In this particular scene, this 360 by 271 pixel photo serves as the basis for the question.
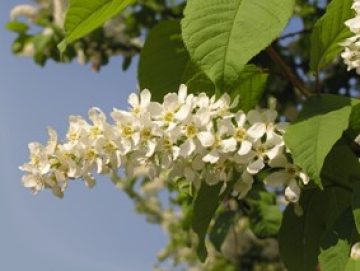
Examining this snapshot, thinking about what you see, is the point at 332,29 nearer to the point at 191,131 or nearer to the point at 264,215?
the point at 191,131

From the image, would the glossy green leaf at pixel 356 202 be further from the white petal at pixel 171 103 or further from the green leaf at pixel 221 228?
the green leaf at pixel 221 228

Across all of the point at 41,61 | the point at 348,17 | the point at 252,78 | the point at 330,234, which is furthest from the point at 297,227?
the point at 41,61

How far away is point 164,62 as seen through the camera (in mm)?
1450

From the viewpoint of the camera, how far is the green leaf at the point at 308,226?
133 cm

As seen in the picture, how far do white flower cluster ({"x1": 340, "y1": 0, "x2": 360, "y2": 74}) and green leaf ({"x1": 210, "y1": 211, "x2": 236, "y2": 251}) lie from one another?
1.91m

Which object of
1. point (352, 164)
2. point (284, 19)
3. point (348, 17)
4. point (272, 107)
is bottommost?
point (352, 164)

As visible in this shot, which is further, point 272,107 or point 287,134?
point 272,107

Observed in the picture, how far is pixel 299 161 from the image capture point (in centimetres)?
102

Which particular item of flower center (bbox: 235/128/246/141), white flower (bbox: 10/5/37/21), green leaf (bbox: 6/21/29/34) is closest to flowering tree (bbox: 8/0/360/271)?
flower center (bbox: 235/128/246/141)

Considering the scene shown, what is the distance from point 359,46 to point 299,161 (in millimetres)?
334

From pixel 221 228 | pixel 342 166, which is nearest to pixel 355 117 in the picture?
pixel 342 166

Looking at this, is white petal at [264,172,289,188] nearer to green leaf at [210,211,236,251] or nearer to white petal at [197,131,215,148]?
white petal at [197,131,215,148]

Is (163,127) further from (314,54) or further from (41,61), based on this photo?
(41,61)

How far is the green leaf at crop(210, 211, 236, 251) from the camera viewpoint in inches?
123
